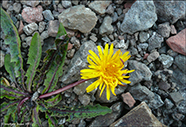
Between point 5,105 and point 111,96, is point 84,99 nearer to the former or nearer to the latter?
point 111,96

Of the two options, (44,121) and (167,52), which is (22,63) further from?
(167,52)

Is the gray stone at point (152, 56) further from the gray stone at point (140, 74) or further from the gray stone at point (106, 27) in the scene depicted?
the gray stone at point (106, 27)

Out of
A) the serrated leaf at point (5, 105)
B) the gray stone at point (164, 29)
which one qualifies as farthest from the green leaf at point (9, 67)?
the gray stone at point (164, 29)

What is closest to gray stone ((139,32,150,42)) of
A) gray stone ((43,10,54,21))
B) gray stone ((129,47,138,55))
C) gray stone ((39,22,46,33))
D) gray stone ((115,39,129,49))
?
gray stone ((129,47,138,55))

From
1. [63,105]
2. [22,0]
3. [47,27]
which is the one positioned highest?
[22,0]

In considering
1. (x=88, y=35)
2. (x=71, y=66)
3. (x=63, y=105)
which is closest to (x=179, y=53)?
(x=88, y=35)

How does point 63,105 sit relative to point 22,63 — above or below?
below

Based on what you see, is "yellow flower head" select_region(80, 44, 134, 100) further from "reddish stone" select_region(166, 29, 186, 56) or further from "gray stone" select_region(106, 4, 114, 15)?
"reddish stone" select_region(166, 29, 186, 56)
